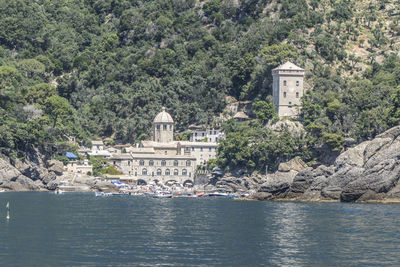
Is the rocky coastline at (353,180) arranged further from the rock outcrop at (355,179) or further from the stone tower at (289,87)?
the stone tower at (289,87)

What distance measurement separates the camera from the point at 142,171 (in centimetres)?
15862

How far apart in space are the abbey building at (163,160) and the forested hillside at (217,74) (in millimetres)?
6999

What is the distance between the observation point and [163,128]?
539ft

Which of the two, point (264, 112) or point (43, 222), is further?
point (264, 112)

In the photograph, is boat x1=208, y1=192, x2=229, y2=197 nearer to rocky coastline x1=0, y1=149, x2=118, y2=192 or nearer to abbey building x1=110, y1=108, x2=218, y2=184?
rocky coastline x1=0, y1=149, x2=118, y2=192

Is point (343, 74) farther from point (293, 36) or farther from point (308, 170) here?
point (308, 170)

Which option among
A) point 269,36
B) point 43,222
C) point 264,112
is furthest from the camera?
point 269,36

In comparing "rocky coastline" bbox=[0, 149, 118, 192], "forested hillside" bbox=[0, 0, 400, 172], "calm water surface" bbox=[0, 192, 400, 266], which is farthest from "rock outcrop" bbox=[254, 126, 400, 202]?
"rocky coastline" bbox=[0, 149, 118, 192]

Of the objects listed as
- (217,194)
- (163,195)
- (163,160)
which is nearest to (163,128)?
(163,160)

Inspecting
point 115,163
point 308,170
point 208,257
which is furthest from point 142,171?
→ point 208,257

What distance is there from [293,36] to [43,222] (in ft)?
316

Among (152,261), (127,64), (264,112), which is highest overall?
(127,64)

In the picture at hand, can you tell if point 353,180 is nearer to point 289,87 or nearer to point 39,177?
point 289,87

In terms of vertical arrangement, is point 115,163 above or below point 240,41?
below
